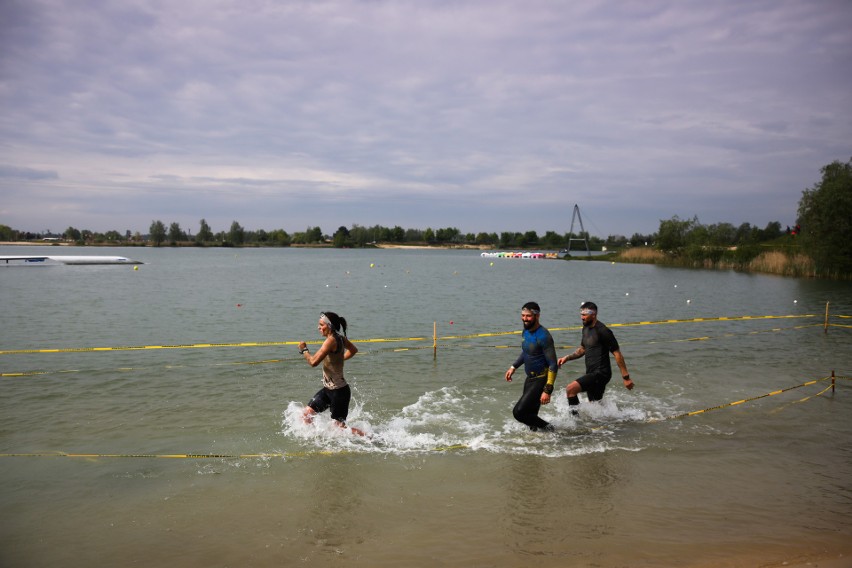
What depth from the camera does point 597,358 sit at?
9.34 m

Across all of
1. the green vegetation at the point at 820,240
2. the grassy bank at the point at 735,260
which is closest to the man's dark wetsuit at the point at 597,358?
the green vegetation at the point at 820,240

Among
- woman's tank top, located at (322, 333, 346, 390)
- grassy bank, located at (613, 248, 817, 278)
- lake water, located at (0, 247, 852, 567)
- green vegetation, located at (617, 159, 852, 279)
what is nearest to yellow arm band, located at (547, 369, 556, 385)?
lake water, located at (0, 247, 852, 567)

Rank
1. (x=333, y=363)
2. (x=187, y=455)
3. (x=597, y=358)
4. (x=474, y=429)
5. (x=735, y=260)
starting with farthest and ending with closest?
(x=735, y=260) < (x=474, y=429) < (x=597, y=358) < (x=187, y=455) < (x=333, y=363)

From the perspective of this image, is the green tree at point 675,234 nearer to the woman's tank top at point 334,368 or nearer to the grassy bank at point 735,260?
the grassy bank at point 735,260

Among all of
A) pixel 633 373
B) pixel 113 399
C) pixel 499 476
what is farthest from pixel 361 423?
pixel 633 373

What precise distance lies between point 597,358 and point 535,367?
5.04ft

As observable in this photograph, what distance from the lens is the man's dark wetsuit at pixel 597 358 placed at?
366 inches

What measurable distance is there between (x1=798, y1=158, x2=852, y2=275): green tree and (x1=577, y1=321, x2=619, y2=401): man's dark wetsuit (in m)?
51.4

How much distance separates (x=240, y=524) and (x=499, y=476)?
11.5 ft

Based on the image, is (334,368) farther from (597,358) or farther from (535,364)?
(597,358)

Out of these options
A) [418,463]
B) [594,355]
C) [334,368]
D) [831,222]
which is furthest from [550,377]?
[831,222]

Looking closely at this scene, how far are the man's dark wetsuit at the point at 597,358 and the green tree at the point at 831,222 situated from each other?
169 feet

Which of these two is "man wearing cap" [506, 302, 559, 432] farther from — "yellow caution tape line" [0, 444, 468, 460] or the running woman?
the running woman

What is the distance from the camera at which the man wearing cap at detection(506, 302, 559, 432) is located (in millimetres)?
8273
